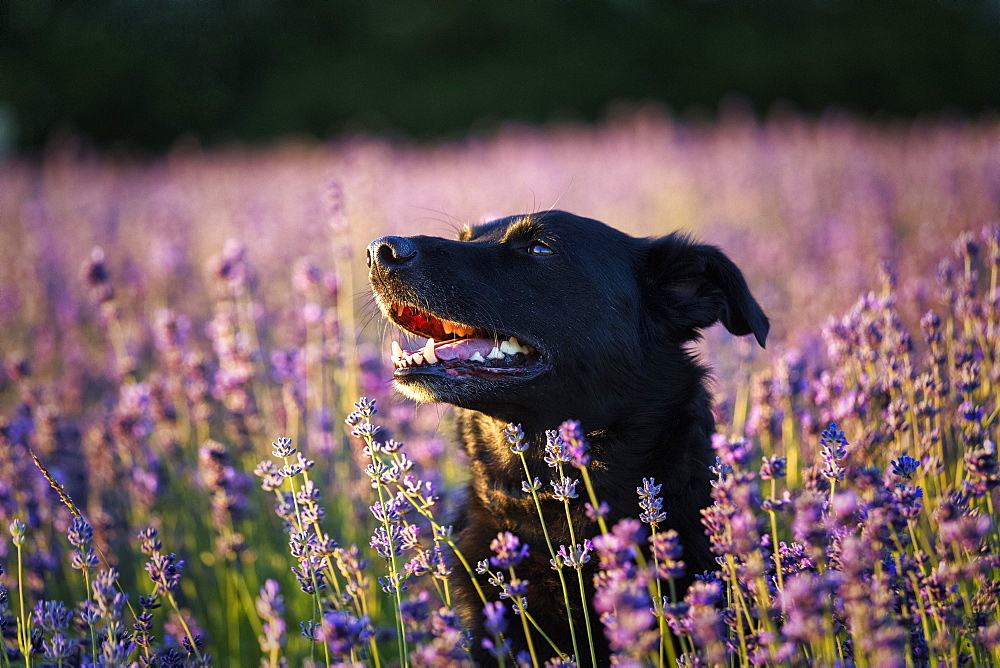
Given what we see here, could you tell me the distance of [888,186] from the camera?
6.99m

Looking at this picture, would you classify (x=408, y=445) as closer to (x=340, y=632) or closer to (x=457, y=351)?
(x=457, y=351)

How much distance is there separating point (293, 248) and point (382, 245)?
13.8ft

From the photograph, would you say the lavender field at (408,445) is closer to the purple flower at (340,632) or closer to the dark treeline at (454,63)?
the purple flower at (340,632)

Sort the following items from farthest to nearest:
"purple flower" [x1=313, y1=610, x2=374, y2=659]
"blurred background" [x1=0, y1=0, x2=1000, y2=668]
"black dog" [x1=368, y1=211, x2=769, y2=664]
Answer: "blurred background" [x1=0, y1=0, x2=1000, y2=668]
"black dog" [x1=368, y1=211, x2=769, y2=664]
"purple flower" [x1=313, y1=610, x2=374, y2=659]

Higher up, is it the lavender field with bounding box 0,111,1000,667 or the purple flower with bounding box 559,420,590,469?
the purple flower with bounding box 559,420,590,469

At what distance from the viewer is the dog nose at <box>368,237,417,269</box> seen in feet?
7.22

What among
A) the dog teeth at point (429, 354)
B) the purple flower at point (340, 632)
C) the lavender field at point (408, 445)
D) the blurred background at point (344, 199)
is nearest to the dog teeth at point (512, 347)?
the dog teeth at point (429, 354)

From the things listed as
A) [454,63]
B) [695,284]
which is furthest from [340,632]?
[454,63]

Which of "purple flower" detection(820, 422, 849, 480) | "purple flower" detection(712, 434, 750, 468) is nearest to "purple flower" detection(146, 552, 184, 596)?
"purple flower" detection(712, 434, 750, 468)

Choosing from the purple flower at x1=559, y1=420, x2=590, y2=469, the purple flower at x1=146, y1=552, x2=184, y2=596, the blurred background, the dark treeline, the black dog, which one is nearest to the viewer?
the purple flower at x1=559, y1=420, x2=590, y2=469

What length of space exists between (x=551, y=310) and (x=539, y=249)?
0.72ft

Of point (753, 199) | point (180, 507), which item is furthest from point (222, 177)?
point (180, 507)

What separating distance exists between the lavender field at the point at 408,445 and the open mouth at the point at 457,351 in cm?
23

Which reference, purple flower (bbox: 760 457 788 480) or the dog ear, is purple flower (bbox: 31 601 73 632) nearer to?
purple flower (bbox: 760 457 788 480)
